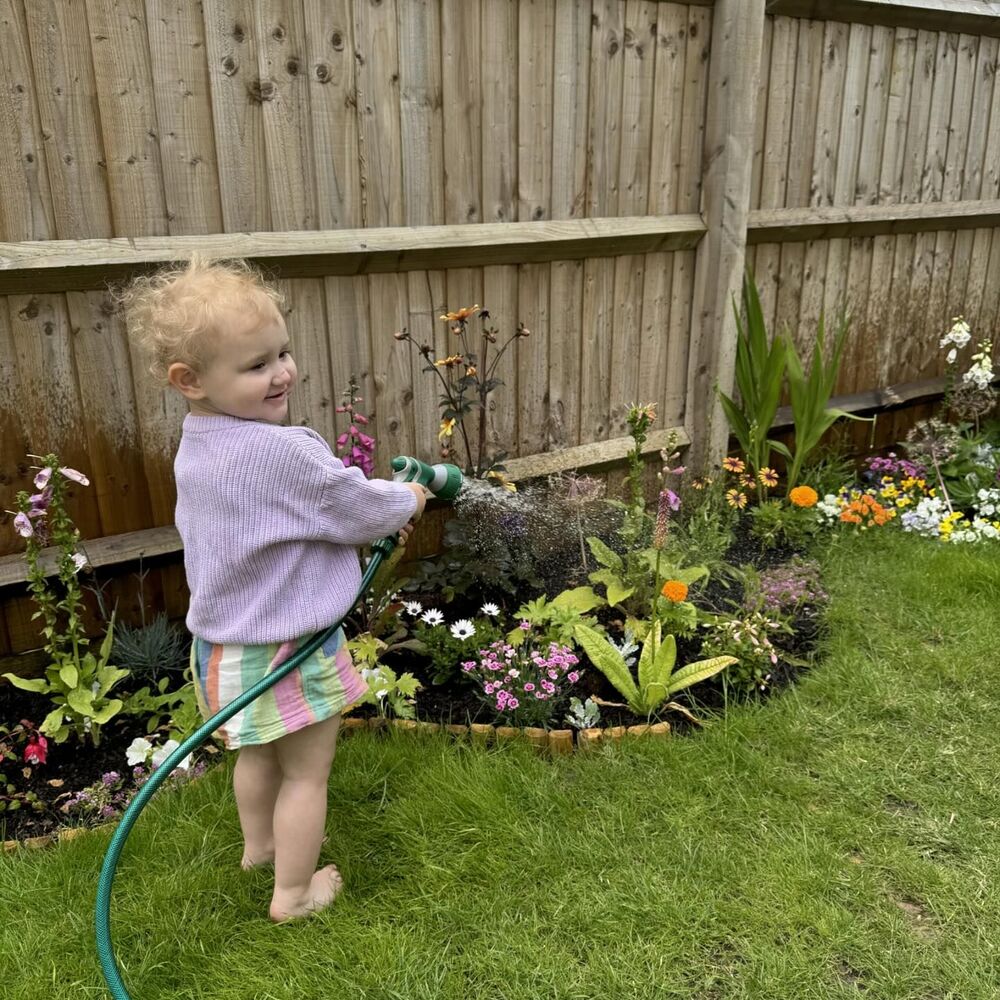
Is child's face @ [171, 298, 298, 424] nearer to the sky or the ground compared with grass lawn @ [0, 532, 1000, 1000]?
nearer to the sky

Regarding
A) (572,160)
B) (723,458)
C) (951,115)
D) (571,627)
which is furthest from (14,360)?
(951,115)

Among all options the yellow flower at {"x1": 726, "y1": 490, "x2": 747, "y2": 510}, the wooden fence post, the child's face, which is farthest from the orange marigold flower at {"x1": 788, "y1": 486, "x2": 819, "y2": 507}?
the child's face

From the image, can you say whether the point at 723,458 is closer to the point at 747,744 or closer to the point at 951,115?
the point at 747,744

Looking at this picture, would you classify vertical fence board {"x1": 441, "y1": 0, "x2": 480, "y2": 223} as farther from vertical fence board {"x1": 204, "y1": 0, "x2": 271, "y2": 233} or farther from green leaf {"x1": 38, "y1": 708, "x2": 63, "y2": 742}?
green leaf {"x1": 38, "y1": 708, "x2": 63, "y2": 742}

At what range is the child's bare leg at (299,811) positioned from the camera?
191 centimetres

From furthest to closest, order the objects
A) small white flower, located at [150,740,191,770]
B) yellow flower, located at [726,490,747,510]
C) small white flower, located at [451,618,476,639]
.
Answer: yellow flower, located at [726,490,747,510] → small white flower, located at [451,618,476,639] → small white flower, located at [150,740,191,770]

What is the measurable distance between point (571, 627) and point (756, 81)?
2.56 meters

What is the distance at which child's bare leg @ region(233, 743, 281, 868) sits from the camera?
6.55 ft

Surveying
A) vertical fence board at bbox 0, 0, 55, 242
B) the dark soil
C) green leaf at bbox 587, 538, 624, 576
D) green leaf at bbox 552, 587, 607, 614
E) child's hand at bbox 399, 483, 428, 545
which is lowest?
the dark soil

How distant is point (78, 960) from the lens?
1889 mm

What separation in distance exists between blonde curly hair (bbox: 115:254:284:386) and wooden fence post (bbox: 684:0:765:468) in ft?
9.23

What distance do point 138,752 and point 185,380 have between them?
135cm

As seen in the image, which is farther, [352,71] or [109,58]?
[352,71]

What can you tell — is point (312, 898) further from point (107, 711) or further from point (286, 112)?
point (286, 112)
